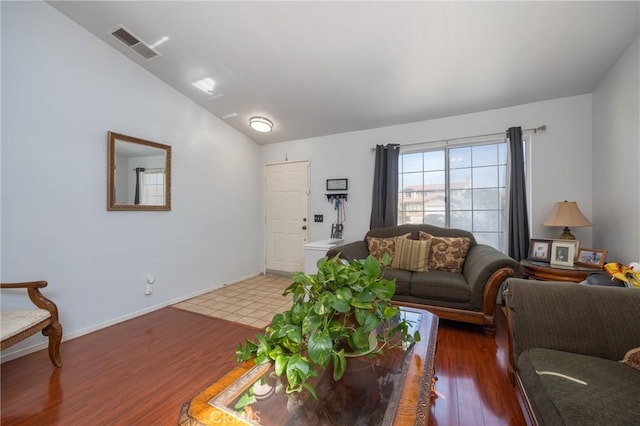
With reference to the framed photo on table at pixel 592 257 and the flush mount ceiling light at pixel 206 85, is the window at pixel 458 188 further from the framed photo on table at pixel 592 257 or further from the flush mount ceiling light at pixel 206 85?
the flush mount ceiling light at pixel 206 85

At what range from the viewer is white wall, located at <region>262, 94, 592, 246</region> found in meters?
2.73

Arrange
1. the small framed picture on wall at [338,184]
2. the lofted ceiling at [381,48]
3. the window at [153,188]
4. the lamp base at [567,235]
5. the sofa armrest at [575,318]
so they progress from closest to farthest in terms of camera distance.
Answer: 1. the sofa armrest at [575,318]
2. the lofted ceiling at [381,48]
3. the lamp base at [567,235]
4. the window at [153,188]
5. the small framed picture on wall at [338,184]

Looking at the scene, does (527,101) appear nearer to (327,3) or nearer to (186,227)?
(327,3)

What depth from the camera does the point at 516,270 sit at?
2.21 m

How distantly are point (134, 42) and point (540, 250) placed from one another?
4.57 m

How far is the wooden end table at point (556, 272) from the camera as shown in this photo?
2.21 metres

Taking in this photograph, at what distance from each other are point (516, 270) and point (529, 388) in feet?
4.40

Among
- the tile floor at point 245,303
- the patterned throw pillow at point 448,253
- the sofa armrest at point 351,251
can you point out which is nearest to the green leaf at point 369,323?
the sofa armrest at point 351,251

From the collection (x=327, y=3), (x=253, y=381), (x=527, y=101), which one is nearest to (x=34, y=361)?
(x=253, y=381)

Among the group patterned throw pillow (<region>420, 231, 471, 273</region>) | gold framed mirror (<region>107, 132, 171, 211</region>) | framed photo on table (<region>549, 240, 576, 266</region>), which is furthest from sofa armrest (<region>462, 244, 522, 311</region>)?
gold framed mirror (<region>107, 132, 171, 211</region>)

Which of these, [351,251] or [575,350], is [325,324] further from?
[351,251]

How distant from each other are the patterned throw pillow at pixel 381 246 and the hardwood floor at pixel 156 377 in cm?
92

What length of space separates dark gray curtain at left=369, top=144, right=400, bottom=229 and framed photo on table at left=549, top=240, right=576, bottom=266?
1.60 meters

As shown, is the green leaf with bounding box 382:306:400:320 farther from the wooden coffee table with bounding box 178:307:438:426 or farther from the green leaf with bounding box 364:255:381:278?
the wooden coffee table with bounding box 178:307:438:426
